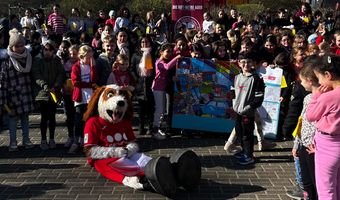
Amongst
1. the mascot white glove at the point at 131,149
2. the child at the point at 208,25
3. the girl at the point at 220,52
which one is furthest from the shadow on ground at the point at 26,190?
the child at the point at 208,25

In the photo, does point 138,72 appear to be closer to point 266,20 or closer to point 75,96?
→ point 75,96

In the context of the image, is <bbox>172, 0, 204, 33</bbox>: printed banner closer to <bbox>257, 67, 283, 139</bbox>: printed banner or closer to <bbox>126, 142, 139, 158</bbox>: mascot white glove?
<bbox>257, 67, 283, 139</bbox>: printed banner

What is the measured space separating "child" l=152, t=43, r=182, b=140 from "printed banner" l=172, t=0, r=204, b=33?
499cm

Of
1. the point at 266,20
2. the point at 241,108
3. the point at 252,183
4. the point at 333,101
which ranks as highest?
the point at 266,20

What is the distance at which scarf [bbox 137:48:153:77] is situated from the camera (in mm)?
8602

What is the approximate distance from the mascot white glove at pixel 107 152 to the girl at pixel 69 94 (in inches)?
74.1

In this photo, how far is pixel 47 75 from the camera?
773 centimetres

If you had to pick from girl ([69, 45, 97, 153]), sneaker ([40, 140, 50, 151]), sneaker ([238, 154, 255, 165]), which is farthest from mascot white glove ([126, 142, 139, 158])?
sneaker ([40, 140, 50, 151])

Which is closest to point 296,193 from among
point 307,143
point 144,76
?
point 307,143

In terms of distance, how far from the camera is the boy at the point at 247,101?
6.96 meters

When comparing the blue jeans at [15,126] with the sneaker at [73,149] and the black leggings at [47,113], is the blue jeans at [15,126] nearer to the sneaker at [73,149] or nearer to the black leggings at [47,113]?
the black leggings at [47,113]

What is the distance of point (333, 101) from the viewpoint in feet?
14.5

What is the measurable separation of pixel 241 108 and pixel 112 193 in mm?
2266

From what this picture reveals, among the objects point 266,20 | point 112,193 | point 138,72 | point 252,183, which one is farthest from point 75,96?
point 266,20
